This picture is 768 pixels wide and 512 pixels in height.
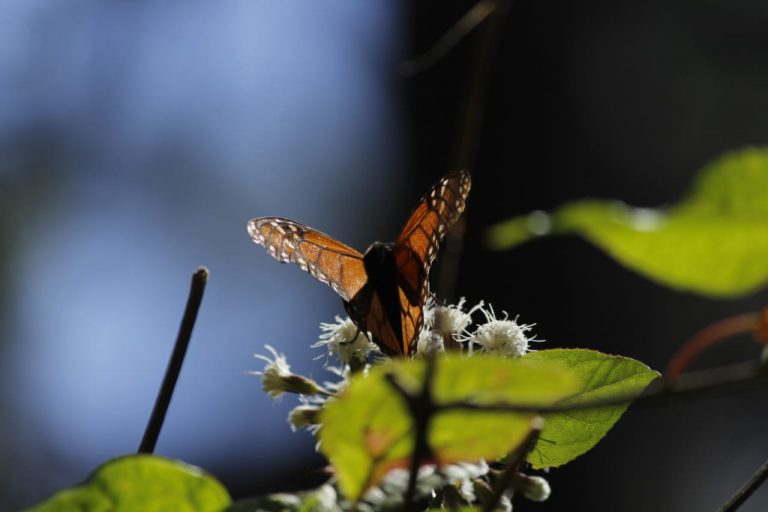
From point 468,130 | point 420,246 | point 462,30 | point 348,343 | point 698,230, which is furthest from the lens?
point 420,246

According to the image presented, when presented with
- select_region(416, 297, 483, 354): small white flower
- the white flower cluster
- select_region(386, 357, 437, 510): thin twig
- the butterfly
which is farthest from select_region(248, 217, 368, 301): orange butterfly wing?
select_region(386, 357, 437, 510): thin twig

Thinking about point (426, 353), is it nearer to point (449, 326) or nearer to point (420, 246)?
point (449, 326)

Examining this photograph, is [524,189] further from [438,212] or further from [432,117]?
[438,212]

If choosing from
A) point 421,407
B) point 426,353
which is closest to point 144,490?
point 421,407

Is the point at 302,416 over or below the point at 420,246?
below

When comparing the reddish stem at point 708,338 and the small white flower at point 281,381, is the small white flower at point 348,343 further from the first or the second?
the reddish stem at point 708,338

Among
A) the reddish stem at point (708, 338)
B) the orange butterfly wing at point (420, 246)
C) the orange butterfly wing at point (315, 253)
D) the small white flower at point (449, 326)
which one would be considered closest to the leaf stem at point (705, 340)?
the reddish stem at point (708, 338)
